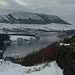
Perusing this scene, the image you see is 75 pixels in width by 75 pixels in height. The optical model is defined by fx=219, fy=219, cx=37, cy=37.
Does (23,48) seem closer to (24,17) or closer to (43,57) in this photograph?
(43,57)

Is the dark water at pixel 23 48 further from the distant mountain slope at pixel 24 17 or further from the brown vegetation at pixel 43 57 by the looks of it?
the distant mountain slope at pixel 24 17

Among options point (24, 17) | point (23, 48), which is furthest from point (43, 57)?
point (24, 17)

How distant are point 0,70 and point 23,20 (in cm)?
16495

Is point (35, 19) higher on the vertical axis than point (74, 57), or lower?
lower

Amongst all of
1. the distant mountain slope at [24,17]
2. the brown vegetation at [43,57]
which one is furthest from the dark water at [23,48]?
the distant mountain slope at [24,17]

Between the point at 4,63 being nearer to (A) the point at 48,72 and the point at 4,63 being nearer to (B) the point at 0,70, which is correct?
(B) the point at 0,70

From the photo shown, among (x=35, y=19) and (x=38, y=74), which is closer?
(x=38, y=74)

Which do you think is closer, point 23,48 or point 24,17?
point 23,48

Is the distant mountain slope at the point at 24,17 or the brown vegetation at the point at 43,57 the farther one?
the distant mountain slope at the point at 24,17

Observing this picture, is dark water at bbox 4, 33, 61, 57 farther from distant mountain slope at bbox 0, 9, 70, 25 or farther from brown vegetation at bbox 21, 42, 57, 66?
distant mountain slope at bbox 0, 9, 70, 25

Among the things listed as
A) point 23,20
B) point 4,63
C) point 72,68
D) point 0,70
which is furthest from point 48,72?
point 23,20

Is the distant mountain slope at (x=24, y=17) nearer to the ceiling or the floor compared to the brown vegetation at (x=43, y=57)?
nearer to the floor

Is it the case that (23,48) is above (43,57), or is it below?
below

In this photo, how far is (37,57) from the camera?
18.5 metres
